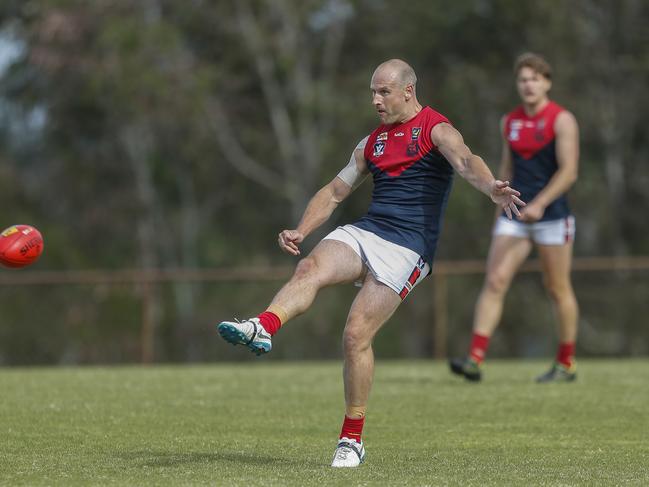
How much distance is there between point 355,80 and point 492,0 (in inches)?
147

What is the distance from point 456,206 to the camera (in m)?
29.0

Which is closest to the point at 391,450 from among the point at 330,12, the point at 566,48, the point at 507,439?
the point at 507,439

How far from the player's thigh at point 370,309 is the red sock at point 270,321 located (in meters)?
0.54

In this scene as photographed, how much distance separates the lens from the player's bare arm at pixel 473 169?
6.32 meters

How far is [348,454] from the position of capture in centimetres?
648

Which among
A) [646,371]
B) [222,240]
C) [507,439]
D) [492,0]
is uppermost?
[492,0]

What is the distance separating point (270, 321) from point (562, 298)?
5.73 m

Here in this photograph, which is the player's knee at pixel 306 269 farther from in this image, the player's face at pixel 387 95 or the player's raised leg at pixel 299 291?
the player's face at pixel 387 95

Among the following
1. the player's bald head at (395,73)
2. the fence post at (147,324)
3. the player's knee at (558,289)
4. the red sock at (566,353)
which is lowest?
the fence post at (147,324)

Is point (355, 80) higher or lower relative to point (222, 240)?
higher

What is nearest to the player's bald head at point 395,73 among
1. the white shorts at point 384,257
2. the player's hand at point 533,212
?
the white shorts at point 384,257

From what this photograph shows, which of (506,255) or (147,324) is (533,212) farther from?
(147,324)

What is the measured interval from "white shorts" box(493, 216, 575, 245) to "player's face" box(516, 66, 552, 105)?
3.30ft

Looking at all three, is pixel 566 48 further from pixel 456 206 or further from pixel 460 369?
pixel 460 369
